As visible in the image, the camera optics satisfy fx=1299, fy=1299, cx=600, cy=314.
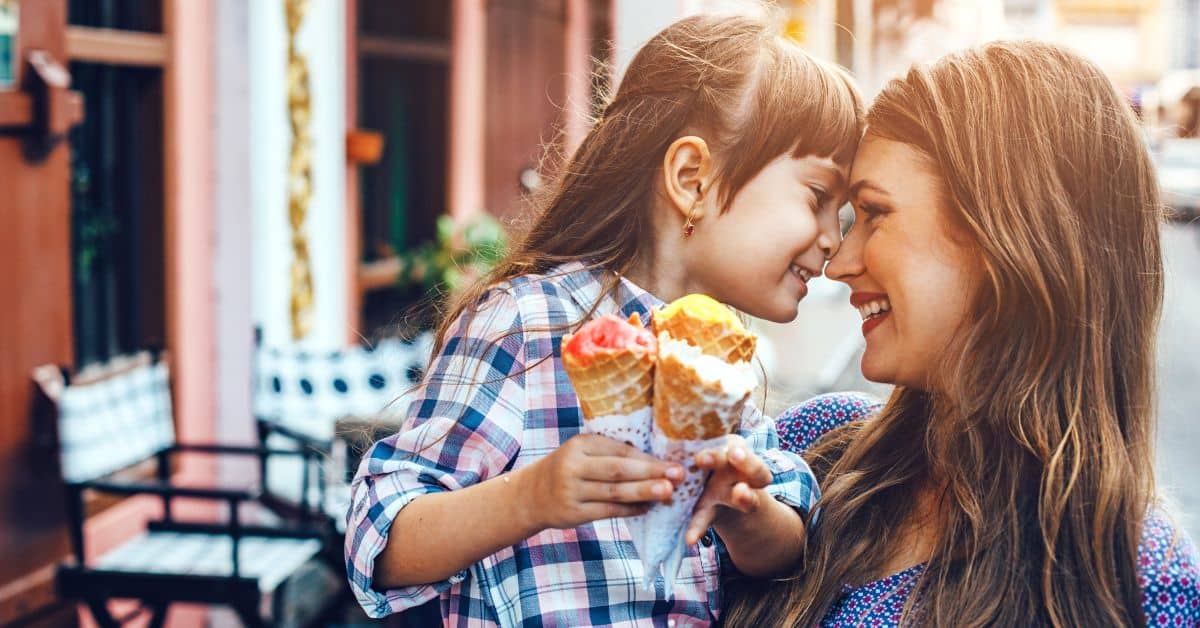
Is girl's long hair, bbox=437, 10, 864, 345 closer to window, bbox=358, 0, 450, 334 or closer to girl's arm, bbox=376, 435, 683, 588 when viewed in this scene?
girl's arm, bbox=376, 435, 683, 588

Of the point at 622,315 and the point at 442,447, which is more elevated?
the point at 622,315

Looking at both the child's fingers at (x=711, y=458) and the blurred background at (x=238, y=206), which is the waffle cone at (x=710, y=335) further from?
the blurred background at (x=238, y=206)

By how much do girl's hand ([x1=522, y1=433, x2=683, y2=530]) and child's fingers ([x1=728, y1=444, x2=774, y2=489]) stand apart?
0.20 feet

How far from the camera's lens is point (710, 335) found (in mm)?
1462

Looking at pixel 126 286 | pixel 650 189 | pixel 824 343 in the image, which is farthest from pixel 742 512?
pixel 824 343

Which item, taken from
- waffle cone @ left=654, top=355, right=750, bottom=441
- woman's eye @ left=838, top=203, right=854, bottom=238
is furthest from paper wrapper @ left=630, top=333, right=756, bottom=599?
woman's eye @ left=838, top=203, right=854, bottom=238

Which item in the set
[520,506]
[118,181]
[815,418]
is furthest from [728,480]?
[118,181]

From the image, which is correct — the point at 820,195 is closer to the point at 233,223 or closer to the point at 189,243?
the point at 189,243

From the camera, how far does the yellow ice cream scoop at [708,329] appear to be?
57.6 inches

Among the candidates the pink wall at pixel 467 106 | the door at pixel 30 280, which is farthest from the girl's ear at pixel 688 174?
the pink wall at pixel 467 106

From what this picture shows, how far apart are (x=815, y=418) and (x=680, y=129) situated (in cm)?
62

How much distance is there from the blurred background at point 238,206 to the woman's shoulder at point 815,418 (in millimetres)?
A: 511

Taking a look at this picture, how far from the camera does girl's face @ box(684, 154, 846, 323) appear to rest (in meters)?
1.95

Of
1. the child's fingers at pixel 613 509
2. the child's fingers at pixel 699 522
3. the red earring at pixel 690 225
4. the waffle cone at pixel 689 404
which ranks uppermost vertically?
the red earring at pixel 690 225
